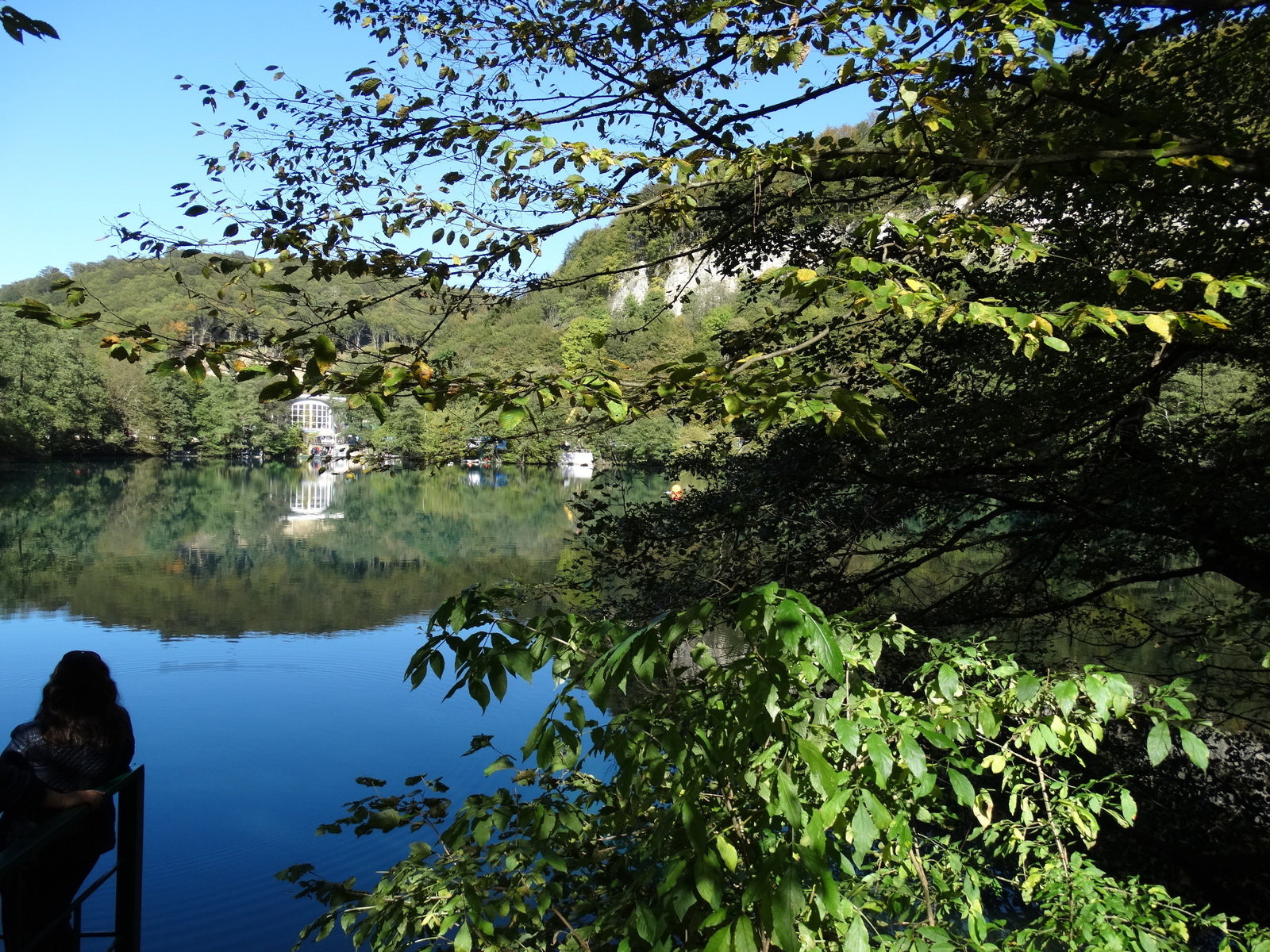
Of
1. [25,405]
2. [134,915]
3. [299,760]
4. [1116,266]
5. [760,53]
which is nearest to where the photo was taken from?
[134,915]

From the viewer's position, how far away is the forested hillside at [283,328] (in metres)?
3.02

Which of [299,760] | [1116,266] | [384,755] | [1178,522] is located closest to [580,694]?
[384,755]

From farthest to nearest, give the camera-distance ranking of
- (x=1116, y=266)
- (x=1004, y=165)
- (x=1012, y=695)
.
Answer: (x=1116, y=266) < (x=1004, y=165) < (x=1012, y=695)

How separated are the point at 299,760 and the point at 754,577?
535cm

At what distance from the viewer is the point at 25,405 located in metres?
35.9

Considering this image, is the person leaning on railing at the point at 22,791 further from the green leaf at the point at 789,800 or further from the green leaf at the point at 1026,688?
the green leaf at the point at 1026,688

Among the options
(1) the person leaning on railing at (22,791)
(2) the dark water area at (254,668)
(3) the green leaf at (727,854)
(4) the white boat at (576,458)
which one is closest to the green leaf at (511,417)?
(3) the green leaf at (727,854)

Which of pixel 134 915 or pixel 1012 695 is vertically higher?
pixel 1012 695

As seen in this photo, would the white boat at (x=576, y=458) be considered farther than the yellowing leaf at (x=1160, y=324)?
Yes

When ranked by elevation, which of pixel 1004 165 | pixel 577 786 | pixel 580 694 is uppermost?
pixel 1004 165

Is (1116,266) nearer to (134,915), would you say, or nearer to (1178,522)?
(1178,522)

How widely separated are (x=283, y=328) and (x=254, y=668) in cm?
876

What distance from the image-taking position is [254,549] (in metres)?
20.1

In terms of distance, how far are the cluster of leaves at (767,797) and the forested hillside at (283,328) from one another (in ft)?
3.71
